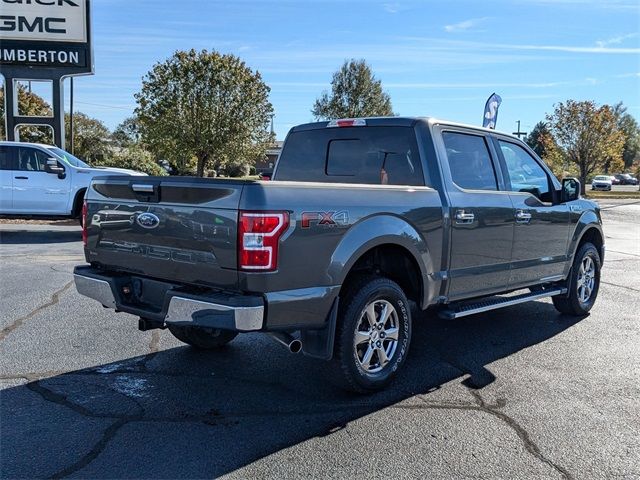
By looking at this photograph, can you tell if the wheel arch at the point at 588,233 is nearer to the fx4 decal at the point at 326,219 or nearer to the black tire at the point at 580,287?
the black tire at the point at 580,287

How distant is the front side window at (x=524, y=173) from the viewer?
5773mm

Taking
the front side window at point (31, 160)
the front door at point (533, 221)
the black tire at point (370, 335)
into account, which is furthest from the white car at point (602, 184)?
the black tire at point (370, 335)

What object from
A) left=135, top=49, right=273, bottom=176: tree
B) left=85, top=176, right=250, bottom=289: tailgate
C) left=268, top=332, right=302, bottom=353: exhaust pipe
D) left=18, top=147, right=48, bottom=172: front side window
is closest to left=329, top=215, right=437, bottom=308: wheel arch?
left=268, top=332, right=302, bottom=353: exhaust pipe

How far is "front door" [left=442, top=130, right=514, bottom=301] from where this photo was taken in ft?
16.1

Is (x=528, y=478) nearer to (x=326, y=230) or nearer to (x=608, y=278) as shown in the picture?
(x=326, y=230)

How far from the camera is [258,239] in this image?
3484mm

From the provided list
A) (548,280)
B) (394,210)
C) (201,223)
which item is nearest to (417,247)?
(394,210)

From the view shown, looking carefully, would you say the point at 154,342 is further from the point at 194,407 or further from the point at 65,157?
the point at 65,157

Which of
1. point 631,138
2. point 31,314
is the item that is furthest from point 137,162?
point 631,138

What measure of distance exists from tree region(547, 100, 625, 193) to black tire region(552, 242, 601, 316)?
32.5 meters

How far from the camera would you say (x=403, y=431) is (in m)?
3.70

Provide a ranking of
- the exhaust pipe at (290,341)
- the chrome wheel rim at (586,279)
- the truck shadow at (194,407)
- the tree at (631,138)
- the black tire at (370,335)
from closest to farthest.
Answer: the truck shadow at (194,407)
the exhaust pipe at (290,341)
the black tire at (370,335)
the chrome wheel rim at (586,279)
the tree at (631,138)

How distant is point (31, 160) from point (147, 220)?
10295 millimetres

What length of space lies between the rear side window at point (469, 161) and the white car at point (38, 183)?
30.1 ft
